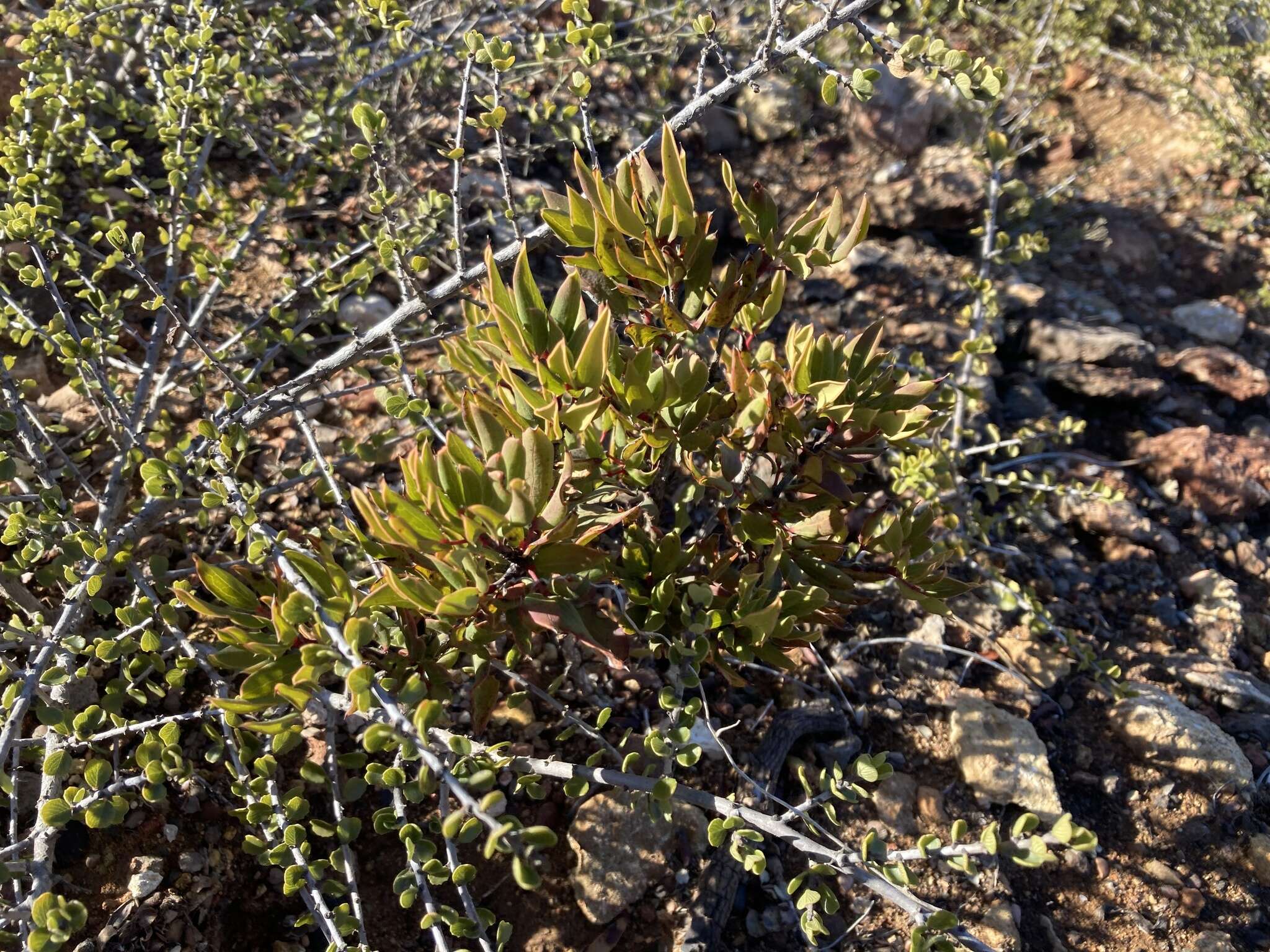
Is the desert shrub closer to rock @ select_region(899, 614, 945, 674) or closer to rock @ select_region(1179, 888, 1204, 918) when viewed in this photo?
rock @ select_region(899, 614, 945, 674)

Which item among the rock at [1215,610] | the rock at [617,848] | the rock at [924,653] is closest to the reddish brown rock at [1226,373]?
the rock at [1215,610]

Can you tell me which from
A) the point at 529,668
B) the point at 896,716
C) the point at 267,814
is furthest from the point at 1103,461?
the point at 267,814

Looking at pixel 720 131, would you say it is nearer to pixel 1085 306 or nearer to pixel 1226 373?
pixel 1085 306

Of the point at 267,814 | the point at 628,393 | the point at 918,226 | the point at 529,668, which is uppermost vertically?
the point at 628,393

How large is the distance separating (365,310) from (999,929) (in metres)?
2.74

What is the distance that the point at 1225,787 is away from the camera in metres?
2.35

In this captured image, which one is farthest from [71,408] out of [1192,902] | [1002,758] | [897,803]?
[1192,902]

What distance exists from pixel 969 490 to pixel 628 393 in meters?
1.93

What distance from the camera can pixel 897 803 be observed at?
2.25m

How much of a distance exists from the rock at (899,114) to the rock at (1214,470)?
219 centimetres

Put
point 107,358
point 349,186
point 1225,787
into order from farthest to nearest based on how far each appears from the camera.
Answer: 1. point 349,186
2. point 1225,787
3. point 107,358

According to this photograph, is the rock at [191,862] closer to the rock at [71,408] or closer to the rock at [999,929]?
the rock at [71,408]

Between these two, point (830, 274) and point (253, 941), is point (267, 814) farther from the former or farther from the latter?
point (830, 274)

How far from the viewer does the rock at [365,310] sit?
3.07 m
